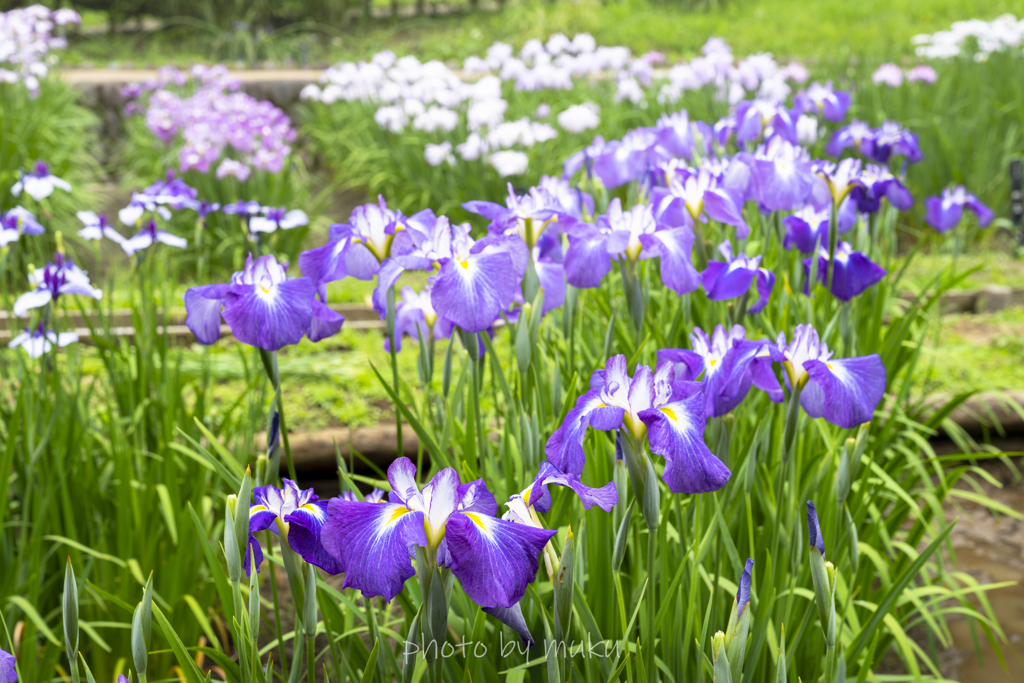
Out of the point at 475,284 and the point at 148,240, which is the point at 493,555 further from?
the point at 148,240

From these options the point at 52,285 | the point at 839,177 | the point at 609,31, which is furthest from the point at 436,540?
the point at 609,31

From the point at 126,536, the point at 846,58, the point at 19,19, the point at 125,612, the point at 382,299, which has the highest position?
the point at 19,19

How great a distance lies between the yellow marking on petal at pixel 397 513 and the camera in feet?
2.56

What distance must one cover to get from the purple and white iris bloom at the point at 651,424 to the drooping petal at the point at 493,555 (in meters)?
0.14

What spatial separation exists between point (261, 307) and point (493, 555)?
539 mm

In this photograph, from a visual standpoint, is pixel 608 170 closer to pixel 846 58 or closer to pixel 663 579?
pixel 663 579

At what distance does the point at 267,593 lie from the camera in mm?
2170

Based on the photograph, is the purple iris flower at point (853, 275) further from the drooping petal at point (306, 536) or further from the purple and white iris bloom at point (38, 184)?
the purple and white iris bloom at point (38, 184)

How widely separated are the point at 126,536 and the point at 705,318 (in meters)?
1.48

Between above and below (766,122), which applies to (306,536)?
below

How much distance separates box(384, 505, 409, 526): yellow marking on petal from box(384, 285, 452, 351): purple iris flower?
0.63 metres

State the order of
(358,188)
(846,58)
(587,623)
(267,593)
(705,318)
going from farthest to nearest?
(358,188)
(846,58)
(267,593)
(705,318)
(587,623)

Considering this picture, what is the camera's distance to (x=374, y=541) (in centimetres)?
76

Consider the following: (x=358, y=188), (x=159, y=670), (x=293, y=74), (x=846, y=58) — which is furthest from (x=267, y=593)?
(x=293, y=74)
